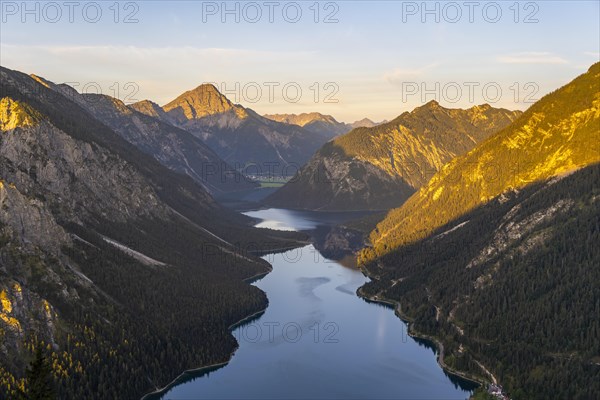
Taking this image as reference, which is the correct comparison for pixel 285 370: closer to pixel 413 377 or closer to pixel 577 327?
pixel 413 377

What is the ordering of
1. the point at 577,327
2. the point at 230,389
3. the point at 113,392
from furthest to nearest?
the point at 577,327, the point at 230,389, the point at 113,392

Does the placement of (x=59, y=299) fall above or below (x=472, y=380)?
above

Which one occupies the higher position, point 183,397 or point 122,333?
point 122,333

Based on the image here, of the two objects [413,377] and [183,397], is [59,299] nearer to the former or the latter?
[183,397]

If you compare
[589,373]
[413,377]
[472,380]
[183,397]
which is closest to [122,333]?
[183,397]

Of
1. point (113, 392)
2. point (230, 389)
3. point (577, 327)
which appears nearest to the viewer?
point (113, 392)

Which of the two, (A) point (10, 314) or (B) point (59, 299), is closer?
(A) point (10, 314)

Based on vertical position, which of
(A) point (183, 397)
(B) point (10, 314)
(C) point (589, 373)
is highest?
(B) point (10, 314)

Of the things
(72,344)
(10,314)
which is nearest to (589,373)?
(72,344)
